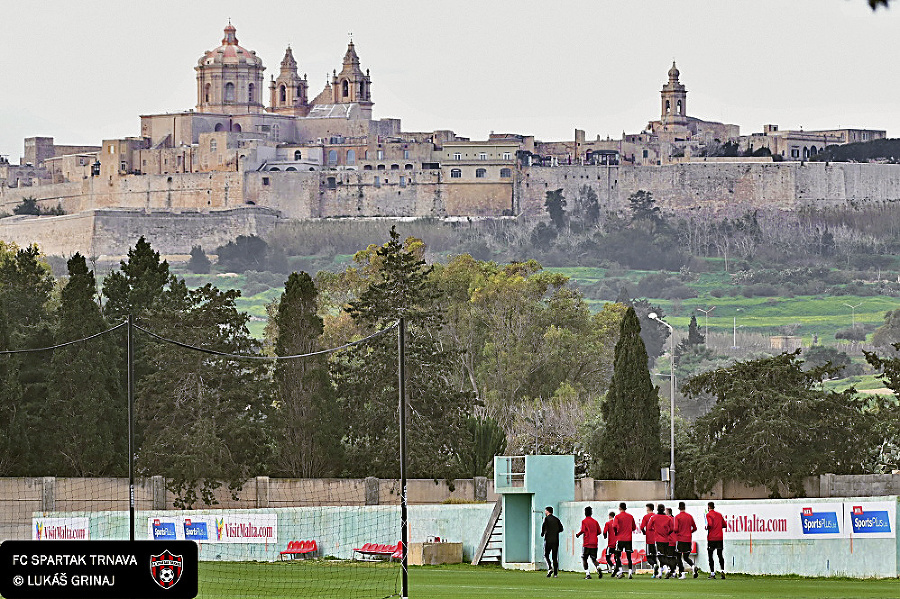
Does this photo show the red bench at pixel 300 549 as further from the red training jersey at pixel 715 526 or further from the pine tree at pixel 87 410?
the red training jersey at pixel 715 526

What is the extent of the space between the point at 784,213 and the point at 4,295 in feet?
258

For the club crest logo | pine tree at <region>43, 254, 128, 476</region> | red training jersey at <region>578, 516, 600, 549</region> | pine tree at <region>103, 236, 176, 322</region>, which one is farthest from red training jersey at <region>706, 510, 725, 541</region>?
pine tree at <region>103, 236, 176, 322</region>

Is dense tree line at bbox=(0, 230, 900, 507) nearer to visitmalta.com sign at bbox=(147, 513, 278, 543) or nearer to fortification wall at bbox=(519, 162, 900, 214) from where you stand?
visitmalta.com sign at bbox=(147, 513, 278, 543)

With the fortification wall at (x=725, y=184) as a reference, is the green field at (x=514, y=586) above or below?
below

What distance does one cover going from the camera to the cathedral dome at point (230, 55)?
126938 millimetres

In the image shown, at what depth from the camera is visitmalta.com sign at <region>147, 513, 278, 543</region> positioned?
29875 mm

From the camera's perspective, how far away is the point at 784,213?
117500 millimetres

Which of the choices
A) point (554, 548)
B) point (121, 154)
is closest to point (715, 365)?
point (121, 154)

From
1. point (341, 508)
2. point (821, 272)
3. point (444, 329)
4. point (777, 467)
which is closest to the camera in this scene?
point (341, 508)

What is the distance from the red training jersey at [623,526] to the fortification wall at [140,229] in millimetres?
93675

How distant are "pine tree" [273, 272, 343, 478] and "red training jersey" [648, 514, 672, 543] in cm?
1970

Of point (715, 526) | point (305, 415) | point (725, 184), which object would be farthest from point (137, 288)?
point (725, 184)

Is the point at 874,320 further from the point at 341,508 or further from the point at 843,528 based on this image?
the point at 843,528

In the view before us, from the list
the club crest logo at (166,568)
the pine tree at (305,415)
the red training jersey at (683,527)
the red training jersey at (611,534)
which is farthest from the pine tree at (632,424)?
the club crest logo at (166,568)
